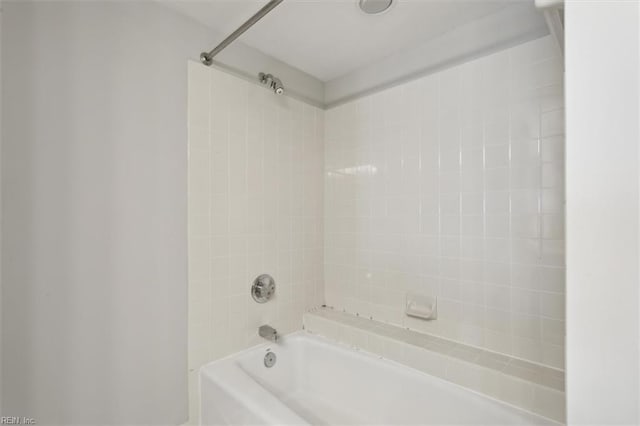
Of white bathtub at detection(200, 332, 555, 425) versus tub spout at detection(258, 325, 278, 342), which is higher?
tub spout at detection(258, 325, 278, 342)

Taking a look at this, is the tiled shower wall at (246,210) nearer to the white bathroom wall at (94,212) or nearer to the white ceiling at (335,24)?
the white bathroom wall at (94,212)

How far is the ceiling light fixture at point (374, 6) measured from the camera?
1.34 m

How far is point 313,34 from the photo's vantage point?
5.24 ft

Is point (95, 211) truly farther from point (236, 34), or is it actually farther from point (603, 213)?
point (603, 213)

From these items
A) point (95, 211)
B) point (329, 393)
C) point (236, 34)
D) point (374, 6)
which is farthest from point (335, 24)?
point (329, 393)

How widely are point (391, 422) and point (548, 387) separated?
701 millimetres

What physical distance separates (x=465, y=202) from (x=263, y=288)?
1.17m

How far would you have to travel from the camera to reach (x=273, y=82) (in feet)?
5.30

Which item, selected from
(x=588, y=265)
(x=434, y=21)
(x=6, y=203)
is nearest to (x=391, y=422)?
(x=588, y=265)

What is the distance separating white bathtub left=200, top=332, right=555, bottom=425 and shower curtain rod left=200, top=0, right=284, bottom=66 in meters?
1.45

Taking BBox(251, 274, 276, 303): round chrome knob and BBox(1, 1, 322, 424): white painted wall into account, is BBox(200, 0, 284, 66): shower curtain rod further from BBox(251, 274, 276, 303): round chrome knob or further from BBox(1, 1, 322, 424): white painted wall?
BBox(251, 274, 276, 303): round chrome knob

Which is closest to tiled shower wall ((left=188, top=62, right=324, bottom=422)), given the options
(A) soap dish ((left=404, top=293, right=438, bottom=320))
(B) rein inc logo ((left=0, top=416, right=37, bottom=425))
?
(B) rein inc logo ((left=0, top=416, right=37, bottom=425))

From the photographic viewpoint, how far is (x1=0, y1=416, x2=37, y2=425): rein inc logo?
0.97 m

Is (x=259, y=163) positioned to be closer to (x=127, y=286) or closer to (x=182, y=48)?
(x=182, y=48)
